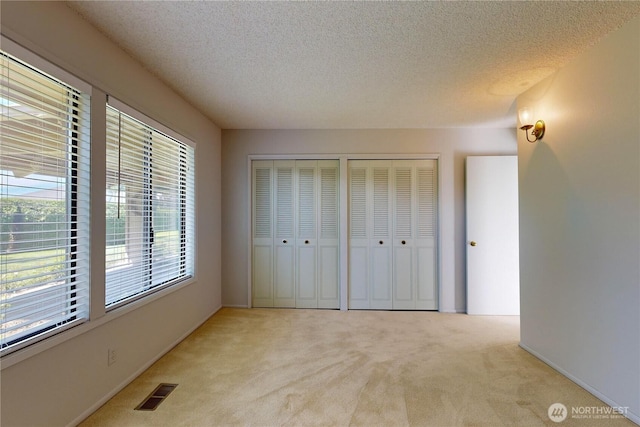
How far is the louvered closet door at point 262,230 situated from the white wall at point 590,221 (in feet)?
9.80

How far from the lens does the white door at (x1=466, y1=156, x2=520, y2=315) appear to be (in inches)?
153

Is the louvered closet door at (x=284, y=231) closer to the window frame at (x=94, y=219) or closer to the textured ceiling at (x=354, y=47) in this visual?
the textured ceiling at (x=354, y=47)

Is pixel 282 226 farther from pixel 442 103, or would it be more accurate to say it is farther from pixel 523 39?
pixel 523 39

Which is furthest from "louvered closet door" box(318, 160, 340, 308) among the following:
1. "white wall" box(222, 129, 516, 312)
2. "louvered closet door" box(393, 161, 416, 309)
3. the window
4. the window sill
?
the window sill

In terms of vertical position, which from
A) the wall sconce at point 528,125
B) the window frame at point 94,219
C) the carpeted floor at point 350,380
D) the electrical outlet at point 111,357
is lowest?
the carpeted floor at point 350,380

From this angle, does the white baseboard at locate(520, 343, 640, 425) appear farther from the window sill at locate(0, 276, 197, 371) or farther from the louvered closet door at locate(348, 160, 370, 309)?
the window sill at locate(0, 276, 197, 371)

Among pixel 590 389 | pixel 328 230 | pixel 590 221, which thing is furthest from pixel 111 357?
pixel 590 221

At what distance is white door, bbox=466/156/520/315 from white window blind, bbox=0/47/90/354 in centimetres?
401

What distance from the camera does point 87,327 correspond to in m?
1.89

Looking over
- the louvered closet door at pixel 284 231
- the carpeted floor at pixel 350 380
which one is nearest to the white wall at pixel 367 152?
the louvered closet door at pixel 284 231

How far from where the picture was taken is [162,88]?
272 centimetres

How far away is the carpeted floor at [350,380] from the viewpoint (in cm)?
191

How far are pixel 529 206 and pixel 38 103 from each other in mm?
3685

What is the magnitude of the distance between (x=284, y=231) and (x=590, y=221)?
3189 mm
